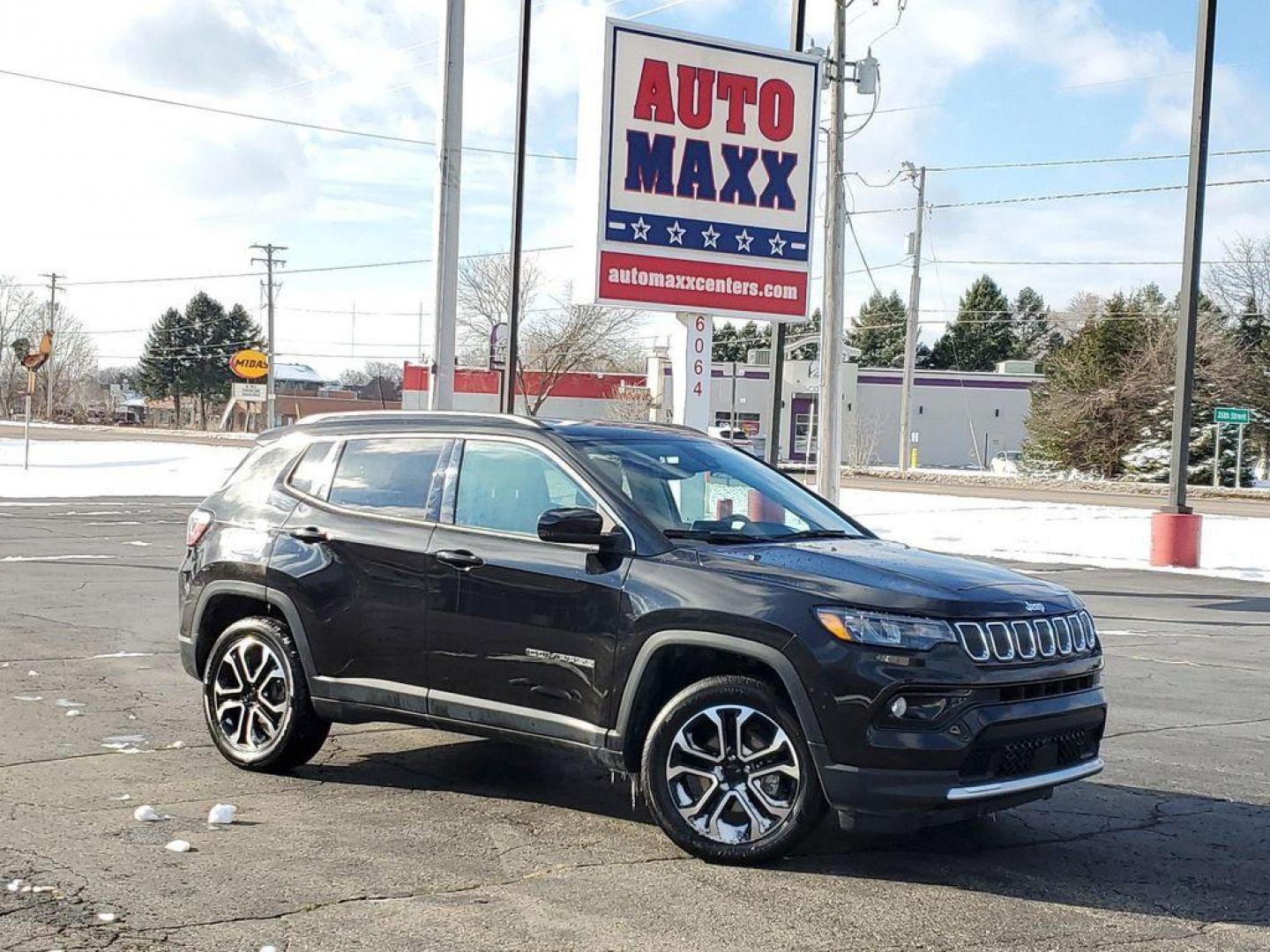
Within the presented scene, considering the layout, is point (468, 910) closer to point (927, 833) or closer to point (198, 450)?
point (927, 833)

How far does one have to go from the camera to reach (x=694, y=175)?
17938mm

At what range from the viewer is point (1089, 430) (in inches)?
2096

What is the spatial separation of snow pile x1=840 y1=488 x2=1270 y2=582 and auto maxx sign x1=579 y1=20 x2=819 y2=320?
14.3ft

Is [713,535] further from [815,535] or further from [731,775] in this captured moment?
[731,775]

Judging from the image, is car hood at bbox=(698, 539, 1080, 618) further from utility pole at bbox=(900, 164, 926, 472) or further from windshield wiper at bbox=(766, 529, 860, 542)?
utility pole at bbox=(900, 164, 926, 472)

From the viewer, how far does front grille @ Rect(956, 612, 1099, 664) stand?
528cm

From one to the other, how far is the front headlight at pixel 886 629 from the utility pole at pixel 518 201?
16670mm

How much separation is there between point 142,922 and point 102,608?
8851mm

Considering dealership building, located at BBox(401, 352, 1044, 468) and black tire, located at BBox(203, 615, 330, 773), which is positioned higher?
dealership building, located at BBox(401, 352, 1044, 468)

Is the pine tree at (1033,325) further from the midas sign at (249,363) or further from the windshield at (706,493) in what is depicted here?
the windshield at (706,493)

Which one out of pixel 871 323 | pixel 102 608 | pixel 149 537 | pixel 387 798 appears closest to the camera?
pixel 387 798

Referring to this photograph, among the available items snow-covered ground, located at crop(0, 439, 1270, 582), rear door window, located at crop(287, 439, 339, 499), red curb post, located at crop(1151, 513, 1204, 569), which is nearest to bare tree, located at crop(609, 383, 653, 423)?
snow-covered ground, located at crop(0, 439, 1270, 582)

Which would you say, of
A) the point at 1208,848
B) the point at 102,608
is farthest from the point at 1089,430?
the point at 1208,848

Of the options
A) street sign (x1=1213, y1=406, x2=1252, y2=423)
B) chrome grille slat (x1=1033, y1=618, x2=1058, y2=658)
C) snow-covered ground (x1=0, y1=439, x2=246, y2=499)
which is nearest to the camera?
chrome grille slat (x1=1033, y1=618, x2=1058, y2=658)
